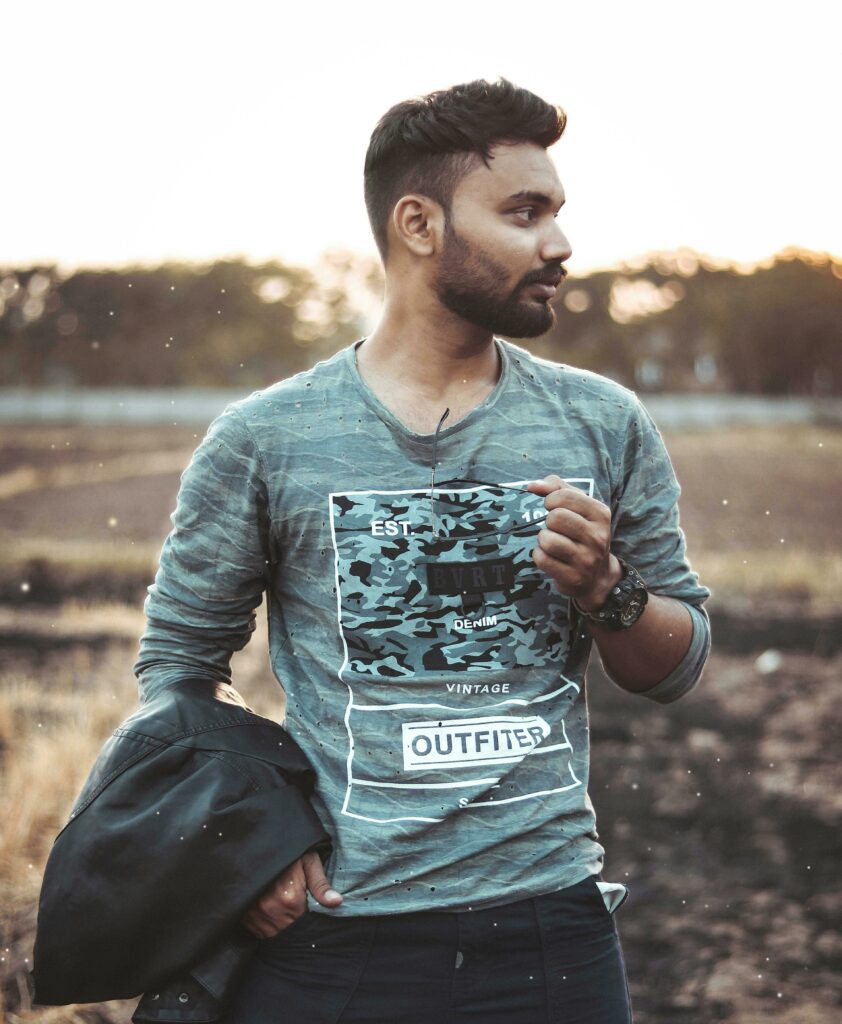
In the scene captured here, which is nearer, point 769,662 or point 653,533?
point 653,533

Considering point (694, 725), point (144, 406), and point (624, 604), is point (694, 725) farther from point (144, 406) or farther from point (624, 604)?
point (144, 406)

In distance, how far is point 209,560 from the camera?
1680mm

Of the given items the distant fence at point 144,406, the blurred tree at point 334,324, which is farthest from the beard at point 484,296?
the distant fence at point 144,406

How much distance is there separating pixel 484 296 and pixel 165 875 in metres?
1.02

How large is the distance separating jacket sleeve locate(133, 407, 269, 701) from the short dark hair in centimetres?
52

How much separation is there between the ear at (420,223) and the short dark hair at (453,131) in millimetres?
17

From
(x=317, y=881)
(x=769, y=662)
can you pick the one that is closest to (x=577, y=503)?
(x=317, y=881)

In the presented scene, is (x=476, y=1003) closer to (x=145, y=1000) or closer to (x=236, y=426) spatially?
(x=145, y=1000)

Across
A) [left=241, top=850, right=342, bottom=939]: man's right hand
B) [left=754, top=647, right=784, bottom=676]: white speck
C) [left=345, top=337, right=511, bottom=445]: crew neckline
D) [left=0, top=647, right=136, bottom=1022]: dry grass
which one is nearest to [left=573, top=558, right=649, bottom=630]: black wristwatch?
[left=345, top=337, right=511, bottom=445]: crew neckline

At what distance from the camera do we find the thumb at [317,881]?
154 cm

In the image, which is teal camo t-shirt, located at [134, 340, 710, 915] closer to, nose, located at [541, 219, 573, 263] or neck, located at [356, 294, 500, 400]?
neck, located at [356, 294, 500, 400]

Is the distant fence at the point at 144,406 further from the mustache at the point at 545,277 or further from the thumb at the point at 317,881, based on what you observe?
the thumb at the point at 317,881

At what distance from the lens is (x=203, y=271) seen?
34.3 feet

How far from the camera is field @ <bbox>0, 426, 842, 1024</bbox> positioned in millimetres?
3670
